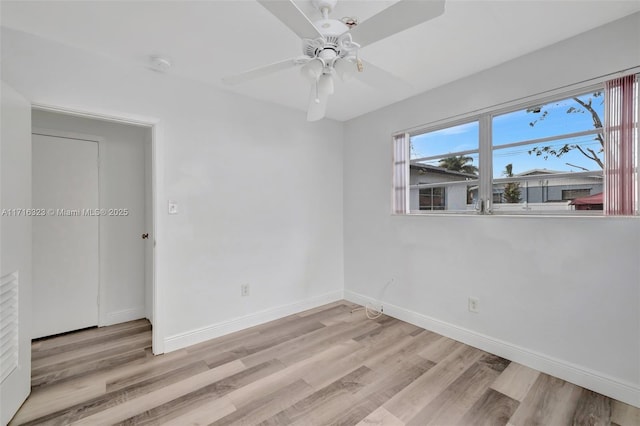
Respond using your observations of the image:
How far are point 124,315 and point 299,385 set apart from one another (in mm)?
2324

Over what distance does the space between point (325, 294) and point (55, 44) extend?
11.2 ft

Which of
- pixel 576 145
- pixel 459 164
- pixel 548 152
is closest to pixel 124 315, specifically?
pixel 459 164

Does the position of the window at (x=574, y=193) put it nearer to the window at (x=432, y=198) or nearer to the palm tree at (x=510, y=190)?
the palm tree at (x=510, y=190)

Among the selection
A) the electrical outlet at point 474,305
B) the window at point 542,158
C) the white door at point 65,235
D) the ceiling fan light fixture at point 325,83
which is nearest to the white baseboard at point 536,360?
the electrical outlet at point 474,305

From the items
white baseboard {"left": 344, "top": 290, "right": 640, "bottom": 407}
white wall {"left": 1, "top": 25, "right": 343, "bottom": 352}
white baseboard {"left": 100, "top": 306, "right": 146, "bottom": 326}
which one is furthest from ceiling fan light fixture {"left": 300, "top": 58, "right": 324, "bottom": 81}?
white baseboard {"left": 100, "top": 306, "right": 146, "bottom": 326}

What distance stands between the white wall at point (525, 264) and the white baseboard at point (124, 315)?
9.05 feet

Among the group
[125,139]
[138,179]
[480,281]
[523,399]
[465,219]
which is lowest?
[523,399]

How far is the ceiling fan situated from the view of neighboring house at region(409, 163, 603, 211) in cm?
148

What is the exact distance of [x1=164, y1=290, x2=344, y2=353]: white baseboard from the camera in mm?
2537

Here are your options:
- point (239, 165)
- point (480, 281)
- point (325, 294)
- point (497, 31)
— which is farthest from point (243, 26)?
point (325, 294)

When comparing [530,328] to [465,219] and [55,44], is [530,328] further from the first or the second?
[55,44]

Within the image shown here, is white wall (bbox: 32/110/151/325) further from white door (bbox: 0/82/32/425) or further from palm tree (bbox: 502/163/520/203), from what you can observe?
palm tree (bbox: 502/163/520/203)

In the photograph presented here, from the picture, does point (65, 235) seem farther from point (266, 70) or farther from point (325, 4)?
point (325, 4)

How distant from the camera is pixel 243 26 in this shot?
1834 millimetres
